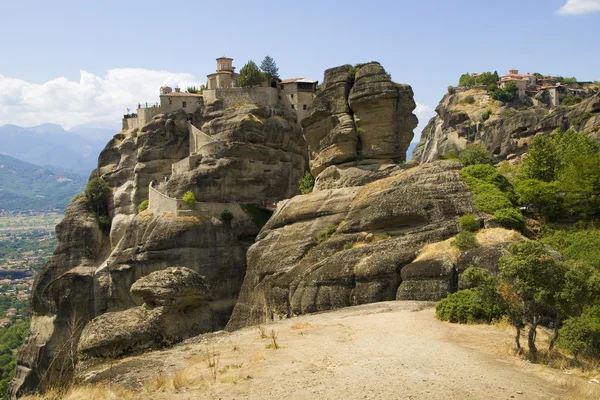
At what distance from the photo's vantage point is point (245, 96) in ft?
229

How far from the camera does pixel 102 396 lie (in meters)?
14.3

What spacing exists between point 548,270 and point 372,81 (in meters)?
26.9

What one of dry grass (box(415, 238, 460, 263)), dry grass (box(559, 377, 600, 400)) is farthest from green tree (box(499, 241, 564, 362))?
dry grass (box(415, 238, 460, 263))

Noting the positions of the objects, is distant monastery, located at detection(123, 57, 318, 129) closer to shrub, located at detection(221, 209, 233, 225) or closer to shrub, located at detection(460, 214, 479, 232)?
shrub, located at detection(221, 209, 233, 225)

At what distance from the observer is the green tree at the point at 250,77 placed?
7206cm

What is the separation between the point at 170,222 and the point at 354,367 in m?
46.0

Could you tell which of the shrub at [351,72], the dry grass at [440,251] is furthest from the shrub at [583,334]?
the shrub at [351,72]

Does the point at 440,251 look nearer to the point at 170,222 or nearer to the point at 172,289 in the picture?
the point at 172,289

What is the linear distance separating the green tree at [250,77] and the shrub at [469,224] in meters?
48.3

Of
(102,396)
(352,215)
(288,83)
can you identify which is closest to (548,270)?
(102,396)

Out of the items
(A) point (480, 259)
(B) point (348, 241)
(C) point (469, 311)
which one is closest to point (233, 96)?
(B) point (348, 241)

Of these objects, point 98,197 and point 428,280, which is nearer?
point 428,280

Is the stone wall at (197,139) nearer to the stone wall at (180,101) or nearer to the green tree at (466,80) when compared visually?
the stone wall at (180,101)

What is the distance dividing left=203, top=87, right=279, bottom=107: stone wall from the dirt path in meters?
51.2
